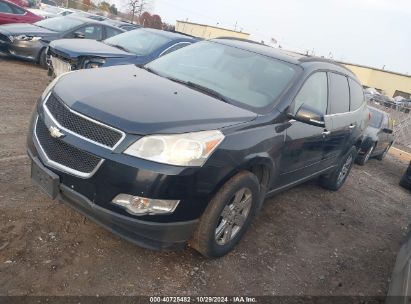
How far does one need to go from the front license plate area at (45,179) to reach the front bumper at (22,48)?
25.1 feet

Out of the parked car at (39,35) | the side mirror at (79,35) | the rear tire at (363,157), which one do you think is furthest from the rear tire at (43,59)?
the rear tire at (363,157)

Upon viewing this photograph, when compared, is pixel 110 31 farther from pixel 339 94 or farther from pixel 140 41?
pixel 339 94

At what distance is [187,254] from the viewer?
3477 millimetres

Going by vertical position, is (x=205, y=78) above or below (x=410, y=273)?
above

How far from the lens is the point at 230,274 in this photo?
335 cm

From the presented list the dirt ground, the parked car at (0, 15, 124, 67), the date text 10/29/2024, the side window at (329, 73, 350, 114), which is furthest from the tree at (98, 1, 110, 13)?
the date text 10/29/2024

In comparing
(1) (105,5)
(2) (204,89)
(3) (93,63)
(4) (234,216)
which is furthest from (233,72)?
(1) (105,5)

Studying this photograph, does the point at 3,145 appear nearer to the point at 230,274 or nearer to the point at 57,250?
the point at 57,250

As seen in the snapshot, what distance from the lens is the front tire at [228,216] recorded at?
309cm

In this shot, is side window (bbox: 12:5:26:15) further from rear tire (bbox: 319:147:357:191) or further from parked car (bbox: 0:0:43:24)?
rear tire (bbox: 319:147:357:191)

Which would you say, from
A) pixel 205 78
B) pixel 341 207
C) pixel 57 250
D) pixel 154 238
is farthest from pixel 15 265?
pixel 341 207

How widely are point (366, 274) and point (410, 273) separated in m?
1.27

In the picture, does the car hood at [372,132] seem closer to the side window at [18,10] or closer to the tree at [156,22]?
the side window at [18,10]

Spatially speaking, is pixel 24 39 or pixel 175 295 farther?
pixel 24 39
